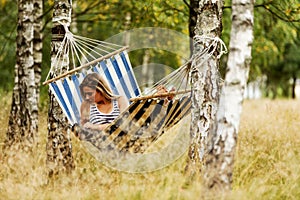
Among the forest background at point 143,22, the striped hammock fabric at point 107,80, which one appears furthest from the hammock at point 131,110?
the forest background at point 143,22

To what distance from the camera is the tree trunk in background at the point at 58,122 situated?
479cm

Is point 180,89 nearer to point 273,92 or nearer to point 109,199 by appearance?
point 109,199

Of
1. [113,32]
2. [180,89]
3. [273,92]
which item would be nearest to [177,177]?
[180,89]

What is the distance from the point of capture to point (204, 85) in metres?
4.36

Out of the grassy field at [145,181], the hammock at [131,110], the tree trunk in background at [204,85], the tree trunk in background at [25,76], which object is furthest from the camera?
the tree trunk in background at [25,76]

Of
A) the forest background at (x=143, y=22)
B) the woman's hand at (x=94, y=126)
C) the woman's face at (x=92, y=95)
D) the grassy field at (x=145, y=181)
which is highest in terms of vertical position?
the forest background at (x=143, y=22)

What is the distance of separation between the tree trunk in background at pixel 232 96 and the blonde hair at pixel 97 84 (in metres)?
2.08

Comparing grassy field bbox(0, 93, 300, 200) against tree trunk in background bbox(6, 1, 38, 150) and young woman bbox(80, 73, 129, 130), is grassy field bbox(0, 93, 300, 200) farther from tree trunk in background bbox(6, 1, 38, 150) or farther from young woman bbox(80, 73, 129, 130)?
tree trunk in background bbox(6, 1, 38, 150)

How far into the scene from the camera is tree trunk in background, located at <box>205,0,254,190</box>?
3.42m

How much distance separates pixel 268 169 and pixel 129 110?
1360 millimetres

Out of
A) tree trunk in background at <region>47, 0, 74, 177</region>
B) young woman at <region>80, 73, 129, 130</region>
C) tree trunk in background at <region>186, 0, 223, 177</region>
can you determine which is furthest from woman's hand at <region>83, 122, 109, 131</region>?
tree trunk in background at <region>186, 0, 223, 177</region>

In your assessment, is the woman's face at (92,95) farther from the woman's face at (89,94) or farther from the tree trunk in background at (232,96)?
the tree trunk in background at (232,96)

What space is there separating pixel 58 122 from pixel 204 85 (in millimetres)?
1467

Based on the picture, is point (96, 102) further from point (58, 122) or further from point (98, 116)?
point (58, 122)
